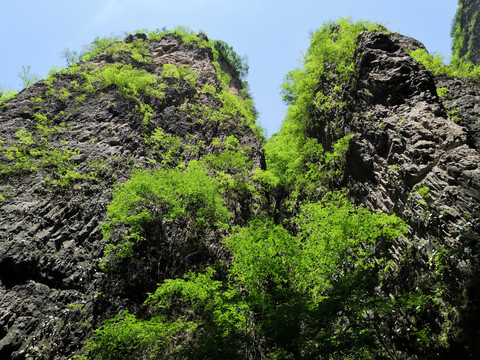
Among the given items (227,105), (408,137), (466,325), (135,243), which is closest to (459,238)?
(466,325)

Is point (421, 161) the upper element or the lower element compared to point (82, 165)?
lower

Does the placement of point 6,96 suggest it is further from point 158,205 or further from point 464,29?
point 464,29

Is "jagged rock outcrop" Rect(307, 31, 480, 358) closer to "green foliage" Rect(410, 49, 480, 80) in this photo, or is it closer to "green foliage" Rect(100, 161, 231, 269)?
"green foliage" Rect(410, 49, 480, 80)

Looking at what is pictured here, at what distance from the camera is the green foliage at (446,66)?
1717cm

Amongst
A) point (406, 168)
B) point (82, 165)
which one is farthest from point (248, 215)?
point (82, 165)

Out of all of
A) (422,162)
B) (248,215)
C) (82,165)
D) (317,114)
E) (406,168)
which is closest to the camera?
(422,162)

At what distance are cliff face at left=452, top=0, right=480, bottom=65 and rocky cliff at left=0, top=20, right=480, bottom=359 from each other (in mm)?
23208

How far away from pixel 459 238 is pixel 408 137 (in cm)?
570

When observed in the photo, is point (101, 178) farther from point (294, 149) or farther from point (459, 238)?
point (459, 238)

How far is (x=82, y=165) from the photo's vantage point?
765 inches

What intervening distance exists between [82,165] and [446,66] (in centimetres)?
2453

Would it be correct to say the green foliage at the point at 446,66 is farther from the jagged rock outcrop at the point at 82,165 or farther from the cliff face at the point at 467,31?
the cliff face at the point at 467,31

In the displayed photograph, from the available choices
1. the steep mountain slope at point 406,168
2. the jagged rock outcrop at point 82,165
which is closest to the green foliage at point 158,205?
the jagged rock outcrop at point 82,165

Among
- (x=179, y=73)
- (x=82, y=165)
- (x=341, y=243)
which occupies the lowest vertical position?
(x=341, y=243)
